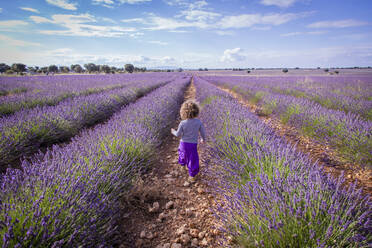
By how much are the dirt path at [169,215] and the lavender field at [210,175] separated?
0.15 meters

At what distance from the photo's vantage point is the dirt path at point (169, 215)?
172 centimetres

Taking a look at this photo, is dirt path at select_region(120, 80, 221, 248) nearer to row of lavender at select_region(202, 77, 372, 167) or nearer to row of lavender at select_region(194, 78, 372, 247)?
row of lavender at select_region(194, 78, 372, 247)

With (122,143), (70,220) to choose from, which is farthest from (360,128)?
(70,220)

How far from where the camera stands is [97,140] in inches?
102

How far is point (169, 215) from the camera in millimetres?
2057

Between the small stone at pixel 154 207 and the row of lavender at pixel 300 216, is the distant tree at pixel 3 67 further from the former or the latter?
the row of lavender at pixel 300 216

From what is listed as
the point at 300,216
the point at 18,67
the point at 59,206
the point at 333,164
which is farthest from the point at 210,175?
the point at 18,67

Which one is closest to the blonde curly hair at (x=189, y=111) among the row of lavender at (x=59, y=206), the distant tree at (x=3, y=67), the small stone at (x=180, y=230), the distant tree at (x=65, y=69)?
the row of lavender at (x=59, y=206)

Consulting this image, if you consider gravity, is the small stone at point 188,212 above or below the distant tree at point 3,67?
below

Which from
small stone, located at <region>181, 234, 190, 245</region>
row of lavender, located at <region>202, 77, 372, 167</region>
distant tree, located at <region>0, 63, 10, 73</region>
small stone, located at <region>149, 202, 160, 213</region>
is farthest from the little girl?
distant tree, located at <region>0, 63, 10, 73</region>

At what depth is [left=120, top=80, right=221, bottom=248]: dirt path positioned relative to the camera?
5.65ft

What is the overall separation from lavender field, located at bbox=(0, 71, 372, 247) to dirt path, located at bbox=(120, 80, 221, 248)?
0.48 feet

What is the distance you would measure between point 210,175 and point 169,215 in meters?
0.67

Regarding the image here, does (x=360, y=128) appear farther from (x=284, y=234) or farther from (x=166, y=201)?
(x=166, y=201)
